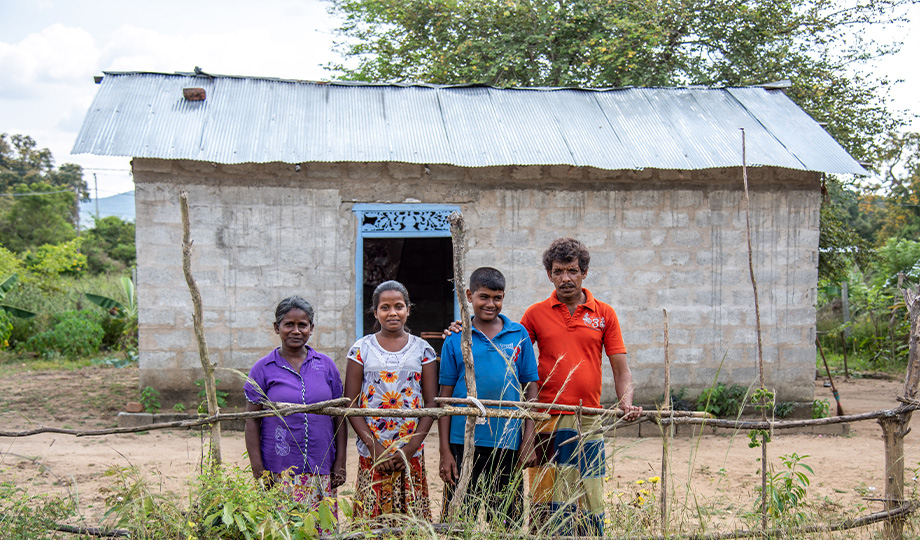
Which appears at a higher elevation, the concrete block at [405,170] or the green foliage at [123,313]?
the concrete block at [405,170]

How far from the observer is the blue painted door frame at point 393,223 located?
20.5ft

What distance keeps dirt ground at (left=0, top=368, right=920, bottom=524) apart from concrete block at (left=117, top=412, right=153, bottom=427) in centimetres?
17

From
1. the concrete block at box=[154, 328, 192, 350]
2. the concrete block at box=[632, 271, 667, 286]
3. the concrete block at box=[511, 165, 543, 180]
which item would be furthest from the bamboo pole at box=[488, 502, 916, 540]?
the concrete block at box=[154, 328, 192, 350]

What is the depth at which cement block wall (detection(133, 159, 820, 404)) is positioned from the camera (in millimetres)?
6059

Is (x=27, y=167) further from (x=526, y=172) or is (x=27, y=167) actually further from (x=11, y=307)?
(x=526, y=172)

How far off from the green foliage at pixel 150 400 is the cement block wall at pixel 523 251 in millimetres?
79

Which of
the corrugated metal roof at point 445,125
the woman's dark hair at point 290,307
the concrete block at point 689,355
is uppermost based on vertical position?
the corrugated metal roof at point 445,125

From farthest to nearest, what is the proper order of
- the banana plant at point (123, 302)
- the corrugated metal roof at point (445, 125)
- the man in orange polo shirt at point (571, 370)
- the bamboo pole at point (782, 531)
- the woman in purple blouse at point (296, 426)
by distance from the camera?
the banana plant at point (123, 302)
the corrugated metal roof at point (445, 125)
the man in orange polo shirt at point (571, 370)
the woman in purple blouse at point (296, 426)
the bamboo pole at point (782, 531)

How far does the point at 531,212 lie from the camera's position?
21.1ft

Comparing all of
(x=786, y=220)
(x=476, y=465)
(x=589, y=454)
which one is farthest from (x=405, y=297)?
(x=786, y=220)

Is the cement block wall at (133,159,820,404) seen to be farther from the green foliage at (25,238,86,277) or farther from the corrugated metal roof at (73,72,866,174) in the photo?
the green foliage at (25,238,86,277)

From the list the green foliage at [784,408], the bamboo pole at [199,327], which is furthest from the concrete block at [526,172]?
the bamboo pole at [199,327]

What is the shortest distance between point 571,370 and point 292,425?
1232mm

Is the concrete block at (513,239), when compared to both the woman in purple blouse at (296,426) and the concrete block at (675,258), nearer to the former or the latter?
the concrete block at (675,258)
